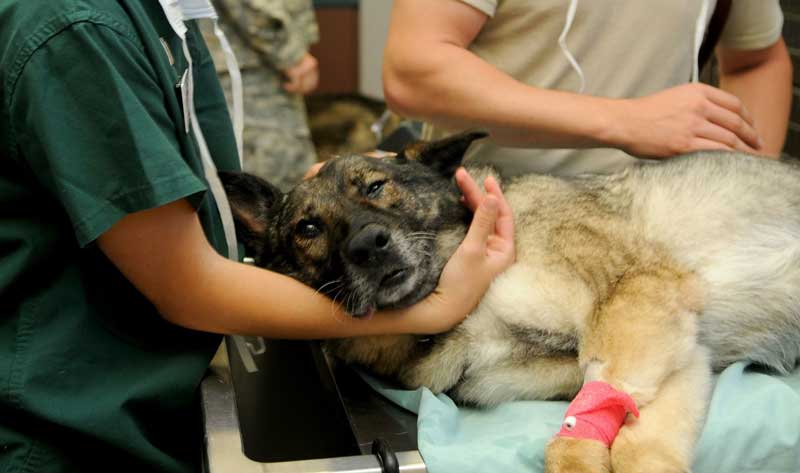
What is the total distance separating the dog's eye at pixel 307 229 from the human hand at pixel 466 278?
311mm

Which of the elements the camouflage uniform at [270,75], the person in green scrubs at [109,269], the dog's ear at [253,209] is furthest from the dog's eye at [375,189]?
the camouflage uniform at [270,75]

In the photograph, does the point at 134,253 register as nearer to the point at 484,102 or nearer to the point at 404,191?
the point at 404,191

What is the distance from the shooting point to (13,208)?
1.18 meters

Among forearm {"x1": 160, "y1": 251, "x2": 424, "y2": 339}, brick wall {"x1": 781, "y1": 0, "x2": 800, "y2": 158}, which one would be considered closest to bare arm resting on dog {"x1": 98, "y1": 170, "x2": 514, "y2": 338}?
forearm {"x1": 160, "y1": 251, "x2": 424, "y2": 339}

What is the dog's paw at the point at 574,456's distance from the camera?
1179 mm

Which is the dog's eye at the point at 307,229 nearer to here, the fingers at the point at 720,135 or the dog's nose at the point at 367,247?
the dog's nose at the point at 367,247

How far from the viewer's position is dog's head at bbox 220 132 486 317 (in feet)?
4.86

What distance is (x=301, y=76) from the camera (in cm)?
360

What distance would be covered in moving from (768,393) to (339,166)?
950 mm

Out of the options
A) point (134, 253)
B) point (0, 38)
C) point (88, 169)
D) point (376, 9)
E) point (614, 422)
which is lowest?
point (376, 9)

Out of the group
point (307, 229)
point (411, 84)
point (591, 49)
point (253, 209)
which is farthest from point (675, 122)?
point (253, 209)

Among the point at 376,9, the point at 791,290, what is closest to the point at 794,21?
the point at 791,290

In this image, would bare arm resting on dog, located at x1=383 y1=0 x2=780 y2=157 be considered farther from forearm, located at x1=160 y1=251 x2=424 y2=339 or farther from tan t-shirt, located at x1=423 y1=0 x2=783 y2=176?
forearm, located at x1=160 y1=251 x2=424 y2=339

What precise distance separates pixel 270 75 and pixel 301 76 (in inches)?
5.6
